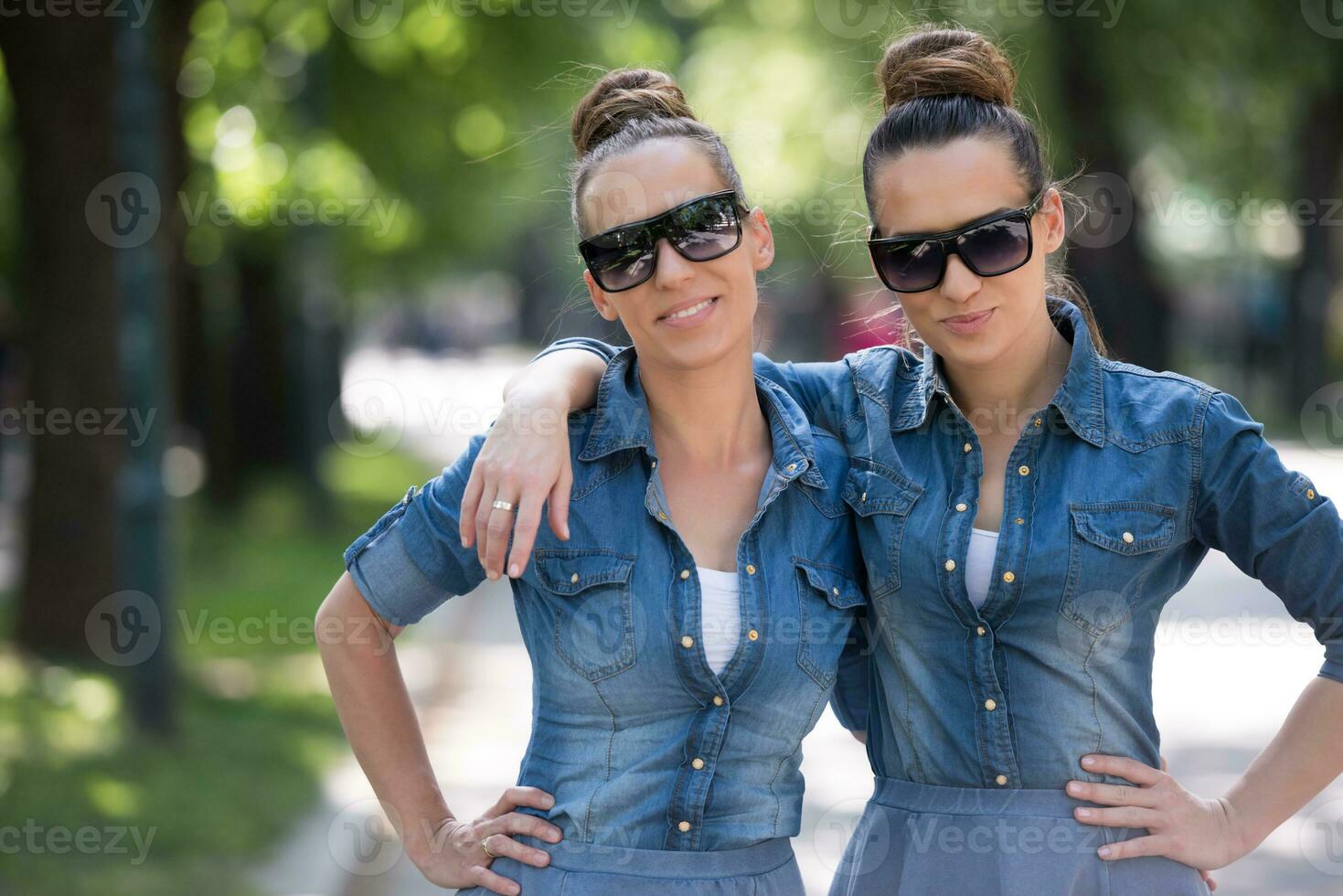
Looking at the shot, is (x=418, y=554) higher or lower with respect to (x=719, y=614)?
higher

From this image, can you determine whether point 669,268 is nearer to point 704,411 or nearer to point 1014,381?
point 704,411

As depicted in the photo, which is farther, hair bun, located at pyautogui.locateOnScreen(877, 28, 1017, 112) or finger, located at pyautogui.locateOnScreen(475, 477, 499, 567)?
hair bun, located at pyautogui.locateOnScreen(877, 28, 1017, 112)

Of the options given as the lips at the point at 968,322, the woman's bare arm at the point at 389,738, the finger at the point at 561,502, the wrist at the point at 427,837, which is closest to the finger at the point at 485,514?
the finger at the point at 561,502

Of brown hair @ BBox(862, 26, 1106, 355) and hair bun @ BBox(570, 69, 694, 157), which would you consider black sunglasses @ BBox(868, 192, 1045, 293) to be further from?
hair bun @ BBox(570, 69, 694, 157)

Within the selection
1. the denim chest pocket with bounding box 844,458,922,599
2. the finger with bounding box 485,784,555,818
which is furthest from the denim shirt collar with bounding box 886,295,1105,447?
the finger with bounding box 485,784,555,818

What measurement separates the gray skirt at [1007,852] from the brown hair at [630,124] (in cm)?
122

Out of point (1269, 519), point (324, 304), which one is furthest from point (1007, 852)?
point (324, 304)

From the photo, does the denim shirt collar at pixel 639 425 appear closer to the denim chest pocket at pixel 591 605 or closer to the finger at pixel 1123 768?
the denim chest pocket at pixel 591 605

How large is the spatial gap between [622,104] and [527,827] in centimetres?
137

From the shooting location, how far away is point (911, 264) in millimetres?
2807

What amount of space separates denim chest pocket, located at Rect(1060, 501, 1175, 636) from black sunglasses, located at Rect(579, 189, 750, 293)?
0.83 metres

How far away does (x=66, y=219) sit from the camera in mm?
8547

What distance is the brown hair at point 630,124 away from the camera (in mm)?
2916

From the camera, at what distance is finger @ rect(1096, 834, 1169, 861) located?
265 cm
